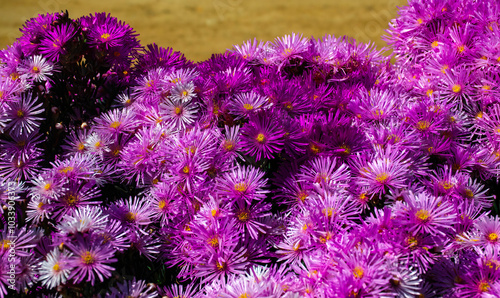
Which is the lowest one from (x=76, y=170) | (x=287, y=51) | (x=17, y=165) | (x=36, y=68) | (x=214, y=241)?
(x=214, y=241)

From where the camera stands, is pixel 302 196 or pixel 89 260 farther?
pixel 302 196

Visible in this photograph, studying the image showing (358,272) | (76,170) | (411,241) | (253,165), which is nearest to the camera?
(358,272)

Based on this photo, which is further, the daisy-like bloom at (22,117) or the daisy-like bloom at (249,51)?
the daisy-like bloom at (249,51)

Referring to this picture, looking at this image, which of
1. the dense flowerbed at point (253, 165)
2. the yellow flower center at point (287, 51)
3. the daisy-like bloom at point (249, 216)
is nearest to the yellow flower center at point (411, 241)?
the dense flowerbed at point (253, 165)

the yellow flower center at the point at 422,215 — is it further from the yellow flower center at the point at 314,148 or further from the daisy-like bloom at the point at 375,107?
the daisy-like bloom at the point at 375,107

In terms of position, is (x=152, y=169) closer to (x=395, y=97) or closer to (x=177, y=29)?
(x=395, y=97)

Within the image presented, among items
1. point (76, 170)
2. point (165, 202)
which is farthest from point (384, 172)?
point (76, 170)

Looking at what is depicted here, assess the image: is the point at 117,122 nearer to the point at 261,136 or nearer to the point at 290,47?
the point at 261,136

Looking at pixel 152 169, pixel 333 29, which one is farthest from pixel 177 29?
pixel 152 169
